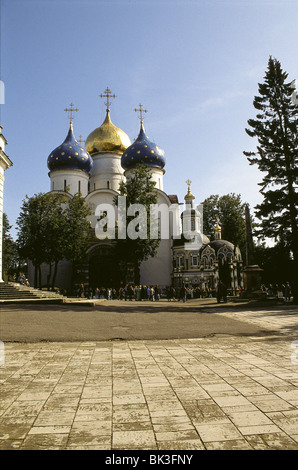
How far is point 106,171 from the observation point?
4128 cm

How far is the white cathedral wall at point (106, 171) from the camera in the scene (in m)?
41.3

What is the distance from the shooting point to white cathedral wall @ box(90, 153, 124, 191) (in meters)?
41.3

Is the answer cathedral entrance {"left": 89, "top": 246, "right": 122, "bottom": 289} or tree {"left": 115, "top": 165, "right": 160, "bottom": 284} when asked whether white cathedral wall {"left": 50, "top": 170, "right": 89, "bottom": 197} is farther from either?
tree {"left": 115, "top": 165, "right": 160, "bottom": 284}

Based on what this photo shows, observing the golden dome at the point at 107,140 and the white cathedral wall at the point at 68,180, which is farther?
the golden dome at the point at 107,140

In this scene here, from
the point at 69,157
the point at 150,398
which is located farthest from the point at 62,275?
the point at 150,398

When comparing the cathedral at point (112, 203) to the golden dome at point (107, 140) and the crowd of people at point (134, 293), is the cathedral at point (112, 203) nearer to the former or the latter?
the golden dome at point (107, 140)

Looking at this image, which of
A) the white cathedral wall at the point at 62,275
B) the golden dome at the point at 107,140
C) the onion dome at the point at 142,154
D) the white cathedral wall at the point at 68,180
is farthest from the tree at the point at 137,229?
the golden dome at the point at 107,140

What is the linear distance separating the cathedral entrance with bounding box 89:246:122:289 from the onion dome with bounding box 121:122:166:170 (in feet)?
34.3

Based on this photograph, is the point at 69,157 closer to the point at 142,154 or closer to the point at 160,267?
the point at 142,154

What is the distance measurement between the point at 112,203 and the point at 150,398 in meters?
34.3

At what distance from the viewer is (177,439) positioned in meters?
3.10

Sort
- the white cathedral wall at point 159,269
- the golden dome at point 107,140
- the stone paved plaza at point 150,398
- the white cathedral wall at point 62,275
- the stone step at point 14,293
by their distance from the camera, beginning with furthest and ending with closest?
the golden dome at point 107,140, the white cathedral wall at point 159,269, the white cathedral wall at point 62,275, the stone step at point 14,293, the stone paved plaza at point 150,398

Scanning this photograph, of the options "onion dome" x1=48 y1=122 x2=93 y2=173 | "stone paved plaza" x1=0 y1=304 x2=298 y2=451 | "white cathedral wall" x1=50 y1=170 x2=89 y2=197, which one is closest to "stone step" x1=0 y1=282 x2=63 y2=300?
"stone paved plaza" x1=0 y1=304 x2=298 y2=451

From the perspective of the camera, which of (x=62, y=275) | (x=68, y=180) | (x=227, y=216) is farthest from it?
(x=227, y=216)
